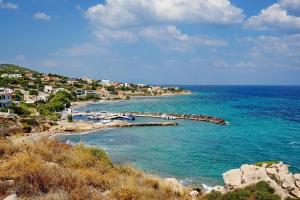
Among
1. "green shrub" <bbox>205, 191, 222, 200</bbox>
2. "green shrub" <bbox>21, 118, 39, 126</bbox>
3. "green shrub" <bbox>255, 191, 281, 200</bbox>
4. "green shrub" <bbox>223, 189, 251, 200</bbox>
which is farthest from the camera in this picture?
"green shrub" <bbox>21, 118, 39, 126</bbox>

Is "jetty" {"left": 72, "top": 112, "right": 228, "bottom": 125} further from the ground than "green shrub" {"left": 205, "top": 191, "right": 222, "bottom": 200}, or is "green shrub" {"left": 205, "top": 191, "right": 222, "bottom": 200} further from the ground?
"green shrub" {"left": 205, "top": 191, "right": 222, "bottom": 200}

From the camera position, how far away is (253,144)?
47750mm

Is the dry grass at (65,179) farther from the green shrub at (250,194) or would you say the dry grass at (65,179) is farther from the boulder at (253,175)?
the boulder at (253,175)

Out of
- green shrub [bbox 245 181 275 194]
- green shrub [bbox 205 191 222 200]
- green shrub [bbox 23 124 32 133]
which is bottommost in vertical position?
green shrub [bbox 23 124 32 133]

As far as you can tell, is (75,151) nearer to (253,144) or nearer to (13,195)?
(13,195)

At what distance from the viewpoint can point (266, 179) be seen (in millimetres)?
13914

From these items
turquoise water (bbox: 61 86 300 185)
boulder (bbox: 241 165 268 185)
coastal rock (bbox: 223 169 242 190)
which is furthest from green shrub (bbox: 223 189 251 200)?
turquoise water (bbox: 61 86 300 185)

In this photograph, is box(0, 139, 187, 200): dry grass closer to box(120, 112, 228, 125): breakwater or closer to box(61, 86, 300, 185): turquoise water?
box(61, 86, 300, 185): turquoise water

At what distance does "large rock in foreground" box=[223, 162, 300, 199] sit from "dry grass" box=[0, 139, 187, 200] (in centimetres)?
372

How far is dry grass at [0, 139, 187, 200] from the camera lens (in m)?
9.08

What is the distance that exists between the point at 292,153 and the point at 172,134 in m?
20.5

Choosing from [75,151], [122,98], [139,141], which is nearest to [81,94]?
[122,98]

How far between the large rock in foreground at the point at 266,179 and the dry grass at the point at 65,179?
3.72m

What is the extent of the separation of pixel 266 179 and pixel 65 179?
7.86 meters
